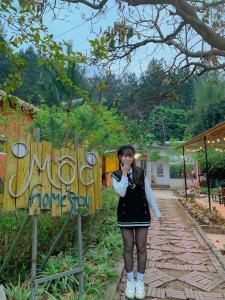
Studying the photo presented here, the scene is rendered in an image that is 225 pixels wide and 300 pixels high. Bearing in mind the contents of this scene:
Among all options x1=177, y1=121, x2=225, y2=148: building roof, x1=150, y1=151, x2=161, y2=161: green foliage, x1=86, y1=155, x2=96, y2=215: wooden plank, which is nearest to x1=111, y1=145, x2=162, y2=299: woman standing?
x1=86, y1=155, x2=96, y2=215: wooden plank

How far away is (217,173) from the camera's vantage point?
63.4 feet

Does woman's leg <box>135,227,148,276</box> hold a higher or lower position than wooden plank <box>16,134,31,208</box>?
lower

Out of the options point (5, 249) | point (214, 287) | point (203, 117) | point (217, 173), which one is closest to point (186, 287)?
point (214, 287)

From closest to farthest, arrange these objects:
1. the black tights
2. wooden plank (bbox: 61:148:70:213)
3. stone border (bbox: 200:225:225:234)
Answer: wooden plank (bbox: 61:148:70:213) → the black tights → stone border (bbox: 200:225:225:234)

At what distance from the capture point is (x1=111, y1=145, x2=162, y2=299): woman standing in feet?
10.1

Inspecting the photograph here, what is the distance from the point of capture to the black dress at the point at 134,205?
3.08 metres

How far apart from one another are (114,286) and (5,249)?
134cm

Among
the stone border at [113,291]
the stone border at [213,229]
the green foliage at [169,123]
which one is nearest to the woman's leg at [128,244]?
the stone border at [113,291]

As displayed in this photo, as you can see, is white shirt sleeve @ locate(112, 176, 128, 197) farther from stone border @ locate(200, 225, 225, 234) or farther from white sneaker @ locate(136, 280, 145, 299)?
Answer: stone border @ locate(200, 225, 225, 234)

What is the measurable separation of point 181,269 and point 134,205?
1.76 metres

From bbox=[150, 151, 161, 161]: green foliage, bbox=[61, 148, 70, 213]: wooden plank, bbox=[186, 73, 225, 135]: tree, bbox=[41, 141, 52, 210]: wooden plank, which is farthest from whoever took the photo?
bbox=[150, 151, 161, 161]: green foliage

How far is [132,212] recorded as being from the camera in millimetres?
3090

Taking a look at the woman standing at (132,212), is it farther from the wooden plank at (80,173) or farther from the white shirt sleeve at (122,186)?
the wooden plank at (80,173)

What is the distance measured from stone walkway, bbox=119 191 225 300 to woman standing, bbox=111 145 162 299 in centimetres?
32
